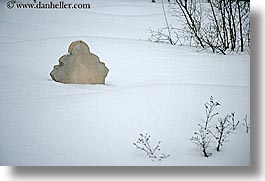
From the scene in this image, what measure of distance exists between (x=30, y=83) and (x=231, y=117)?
2.88 ft

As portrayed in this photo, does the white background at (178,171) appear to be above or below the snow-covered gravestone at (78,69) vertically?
below

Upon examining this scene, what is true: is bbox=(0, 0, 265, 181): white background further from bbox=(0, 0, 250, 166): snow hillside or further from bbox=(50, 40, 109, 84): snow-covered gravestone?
bbox=(50, 40, 109, 84): snow-covered gravestone

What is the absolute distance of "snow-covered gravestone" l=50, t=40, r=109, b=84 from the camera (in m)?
1.84

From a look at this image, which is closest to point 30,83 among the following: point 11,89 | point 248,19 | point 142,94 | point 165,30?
point 11,89

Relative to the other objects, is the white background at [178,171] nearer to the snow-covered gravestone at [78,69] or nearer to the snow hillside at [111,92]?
the snow hillside at [111,92]

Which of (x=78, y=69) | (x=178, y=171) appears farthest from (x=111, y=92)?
(x=178, y=171)

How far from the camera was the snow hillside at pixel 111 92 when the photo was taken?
5.91 feet

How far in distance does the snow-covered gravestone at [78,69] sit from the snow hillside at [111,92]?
0.03m

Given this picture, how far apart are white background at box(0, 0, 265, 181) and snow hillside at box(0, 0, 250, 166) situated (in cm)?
5

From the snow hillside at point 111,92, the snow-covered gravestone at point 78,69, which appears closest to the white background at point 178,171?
the snow hillside at point 111,92

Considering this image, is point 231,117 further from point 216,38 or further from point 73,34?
point 73,34

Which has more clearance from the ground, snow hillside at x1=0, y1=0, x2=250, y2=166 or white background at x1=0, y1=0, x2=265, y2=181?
snow hillside at x1=0, y1=0, x2=250, y2=166

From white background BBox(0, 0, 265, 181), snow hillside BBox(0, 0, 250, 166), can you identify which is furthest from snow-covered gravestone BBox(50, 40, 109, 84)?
white background BBox(0, 0, 265, 181)

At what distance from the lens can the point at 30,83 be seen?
1853 millimetres
